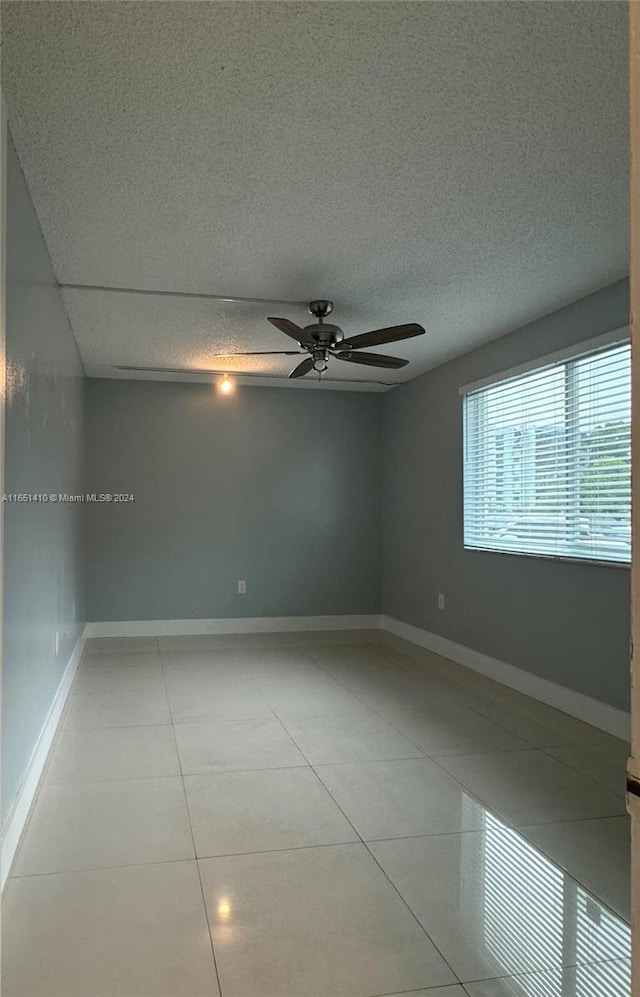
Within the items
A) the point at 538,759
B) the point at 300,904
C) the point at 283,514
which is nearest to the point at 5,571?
the point at 300,904

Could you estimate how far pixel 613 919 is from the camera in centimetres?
201

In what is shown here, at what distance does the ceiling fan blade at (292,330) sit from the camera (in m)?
3.57

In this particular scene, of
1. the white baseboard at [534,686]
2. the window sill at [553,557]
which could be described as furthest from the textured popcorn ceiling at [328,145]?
the white baseboard at [534,686]

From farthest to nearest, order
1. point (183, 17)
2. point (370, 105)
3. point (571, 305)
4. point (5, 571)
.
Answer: point (571, 305), point (5, 571), point (370, 105), point (183, 17)

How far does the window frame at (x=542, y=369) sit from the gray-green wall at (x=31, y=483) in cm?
277

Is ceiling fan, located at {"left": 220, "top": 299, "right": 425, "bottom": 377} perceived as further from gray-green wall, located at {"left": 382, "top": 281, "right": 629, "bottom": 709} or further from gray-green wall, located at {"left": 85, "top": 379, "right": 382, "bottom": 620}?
gray-green wall, located at {"left": 85, "top": 379, "right": 382, "bottom": 620}

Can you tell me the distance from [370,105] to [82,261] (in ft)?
6.17

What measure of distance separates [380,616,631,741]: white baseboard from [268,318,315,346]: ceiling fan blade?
8.03 feet

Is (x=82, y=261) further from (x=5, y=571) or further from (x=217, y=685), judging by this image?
(x=217, y=685)

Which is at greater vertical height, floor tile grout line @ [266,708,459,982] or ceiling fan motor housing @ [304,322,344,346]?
ceiling fan motor housing @ [304,322,344,346]

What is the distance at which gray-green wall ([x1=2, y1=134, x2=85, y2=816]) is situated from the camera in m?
2.38

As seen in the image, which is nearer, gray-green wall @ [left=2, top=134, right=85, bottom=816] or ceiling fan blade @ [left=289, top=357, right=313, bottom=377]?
gray-green wall @ [left=2, top=134, right=85, bottom=816]

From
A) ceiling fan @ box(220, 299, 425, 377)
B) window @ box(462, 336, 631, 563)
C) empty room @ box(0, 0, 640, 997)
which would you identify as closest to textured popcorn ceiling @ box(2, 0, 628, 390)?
empty room @ box(0, 0, 640, 997)

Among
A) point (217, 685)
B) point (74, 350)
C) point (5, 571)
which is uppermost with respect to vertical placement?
point (74, 350)
